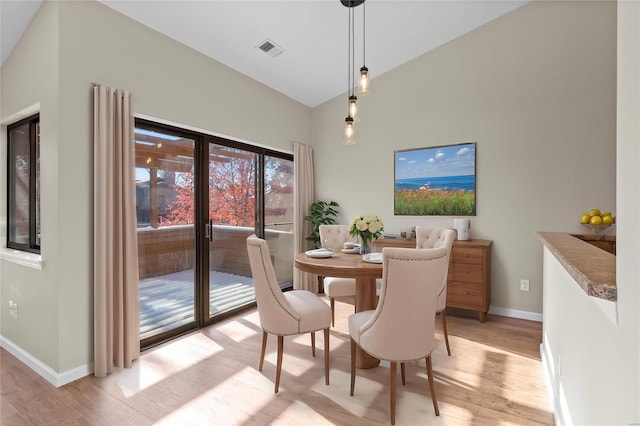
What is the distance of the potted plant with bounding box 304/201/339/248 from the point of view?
4.71 metres

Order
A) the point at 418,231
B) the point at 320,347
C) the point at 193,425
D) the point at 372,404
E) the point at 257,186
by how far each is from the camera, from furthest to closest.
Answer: the point at 257,186
the point at 418,231
the point at 320,347
the point at 372,404
the point at 193,425

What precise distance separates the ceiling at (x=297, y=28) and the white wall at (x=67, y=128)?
0.58 feet

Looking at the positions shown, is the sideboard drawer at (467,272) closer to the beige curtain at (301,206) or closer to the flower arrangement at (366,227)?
the flower arrangement at (366,227)

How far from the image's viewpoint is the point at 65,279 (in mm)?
2297

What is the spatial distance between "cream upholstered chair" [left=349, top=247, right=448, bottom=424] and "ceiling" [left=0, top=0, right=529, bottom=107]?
8.10 feet

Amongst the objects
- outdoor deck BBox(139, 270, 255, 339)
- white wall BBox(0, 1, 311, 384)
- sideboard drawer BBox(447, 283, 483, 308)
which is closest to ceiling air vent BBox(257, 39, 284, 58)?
white wall BBox(0, 1, 311, 384)

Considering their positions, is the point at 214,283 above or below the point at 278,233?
below

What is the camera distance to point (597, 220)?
2.92m

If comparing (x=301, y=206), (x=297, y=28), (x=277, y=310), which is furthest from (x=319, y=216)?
(x=277, y=310)

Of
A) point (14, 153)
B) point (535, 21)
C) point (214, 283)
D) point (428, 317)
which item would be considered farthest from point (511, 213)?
point (14, 153)

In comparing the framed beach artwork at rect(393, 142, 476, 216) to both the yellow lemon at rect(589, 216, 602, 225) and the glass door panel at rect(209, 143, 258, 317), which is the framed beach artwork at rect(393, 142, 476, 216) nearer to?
the yellow lemon at rect(589, 216, 602, 225)

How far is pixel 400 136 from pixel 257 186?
2.07 meters

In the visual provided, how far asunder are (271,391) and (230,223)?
81.4 inches

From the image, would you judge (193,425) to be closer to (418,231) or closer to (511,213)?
(418,231)
